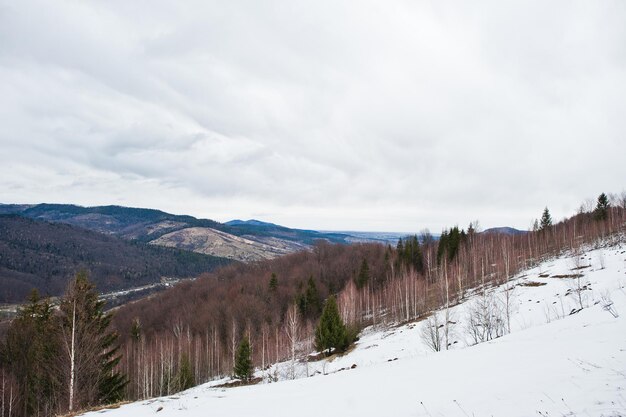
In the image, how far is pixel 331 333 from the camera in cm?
4534

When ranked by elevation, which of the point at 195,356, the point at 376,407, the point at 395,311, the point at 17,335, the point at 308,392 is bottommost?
the point at 195,356

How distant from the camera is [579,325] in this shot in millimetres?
17453

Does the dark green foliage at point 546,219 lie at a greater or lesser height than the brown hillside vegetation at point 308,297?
greater

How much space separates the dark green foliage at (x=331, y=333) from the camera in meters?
45.3

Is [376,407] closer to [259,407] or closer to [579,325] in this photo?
[259,407]

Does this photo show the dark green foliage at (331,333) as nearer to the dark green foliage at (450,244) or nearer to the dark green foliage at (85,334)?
the dark green foliage at (85,334)

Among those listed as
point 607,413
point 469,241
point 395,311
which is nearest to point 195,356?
point 395,311

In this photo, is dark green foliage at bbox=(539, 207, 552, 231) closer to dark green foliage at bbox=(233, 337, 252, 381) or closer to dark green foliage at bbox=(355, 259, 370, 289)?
dark green foliage at bbox=(355, 259, 370, 289)

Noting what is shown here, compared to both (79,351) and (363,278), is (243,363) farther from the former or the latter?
(363,278)

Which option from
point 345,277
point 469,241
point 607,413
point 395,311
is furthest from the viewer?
point 345,277

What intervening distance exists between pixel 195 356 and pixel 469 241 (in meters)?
69.9

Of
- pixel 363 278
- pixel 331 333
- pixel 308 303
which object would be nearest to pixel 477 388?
pixel 331 333

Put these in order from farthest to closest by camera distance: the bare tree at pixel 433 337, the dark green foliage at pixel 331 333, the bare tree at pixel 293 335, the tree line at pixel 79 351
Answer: the dark green foliage at pixel 331 333 → the bare tree at pixel 293 335 → the bare tree at pixel 433 337 → the tree line at pixel 79 351

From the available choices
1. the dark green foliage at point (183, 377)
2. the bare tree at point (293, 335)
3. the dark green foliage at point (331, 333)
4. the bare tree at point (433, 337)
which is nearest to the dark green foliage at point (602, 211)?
the bare tree at point (433, 337)
